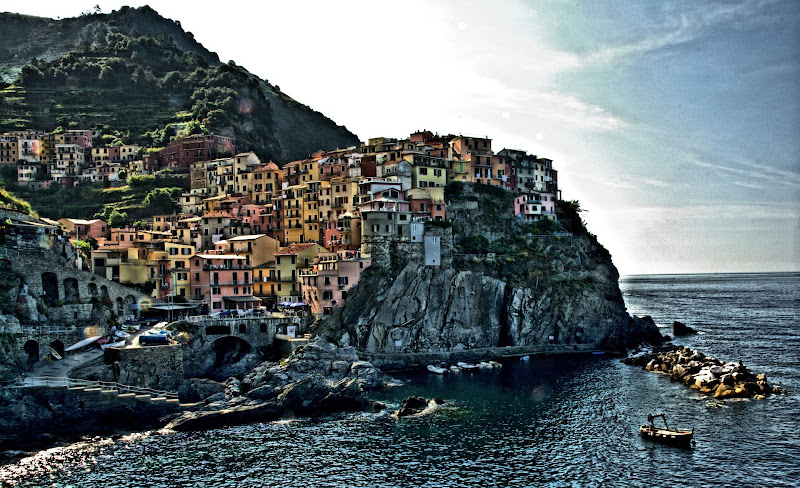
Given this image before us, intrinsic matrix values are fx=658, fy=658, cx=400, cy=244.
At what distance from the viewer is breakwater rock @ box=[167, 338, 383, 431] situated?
2203 inches

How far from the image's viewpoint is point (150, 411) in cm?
5569

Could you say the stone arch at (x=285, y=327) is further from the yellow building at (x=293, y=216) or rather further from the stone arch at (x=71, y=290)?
the yellow building at (x=293, y=216)

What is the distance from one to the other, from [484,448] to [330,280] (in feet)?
124

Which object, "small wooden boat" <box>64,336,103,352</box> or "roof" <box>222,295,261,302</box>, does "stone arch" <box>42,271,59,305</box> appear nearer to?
"small wooden boat" <box>64,336,103,352</box>

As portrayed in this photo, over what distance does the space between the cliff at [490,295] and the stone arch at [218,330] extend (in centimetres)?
1204

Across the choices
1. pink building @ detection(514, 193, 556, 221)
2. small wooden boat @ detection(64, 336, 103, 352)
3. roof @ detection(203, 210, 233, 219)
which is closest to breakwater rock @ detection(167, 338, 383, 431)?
small wooden boat @ detection(64, 336, 103, 352)

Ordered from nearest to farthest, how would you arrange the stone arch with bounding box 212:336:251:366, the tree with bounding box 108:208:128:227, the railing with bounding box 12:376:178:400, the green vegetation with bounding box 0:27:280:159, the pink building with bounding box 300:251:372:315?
the railing with bounding box 12:376:178:400, the stone arch with bounding box 212:336:251:366, the pink building with bounding box 300:251:372:315, the tree with bounding box 108:208:128:227, the green vegetation with bounding box 0:27:280:159

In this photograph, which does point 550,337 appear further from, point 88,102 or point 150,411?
point 88,102

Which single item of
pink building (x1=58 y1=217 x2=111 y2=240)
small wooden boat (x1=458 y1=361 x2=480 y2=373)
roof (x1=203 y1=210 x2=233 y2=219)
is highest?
roof (x1=203 y1=210 x2=233 y2=219)

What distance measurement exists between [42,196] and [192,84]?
58.0 meters

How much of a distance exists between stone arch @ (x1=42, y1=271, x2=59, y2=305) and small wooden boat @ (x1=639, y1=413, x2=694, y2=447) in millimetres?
56561

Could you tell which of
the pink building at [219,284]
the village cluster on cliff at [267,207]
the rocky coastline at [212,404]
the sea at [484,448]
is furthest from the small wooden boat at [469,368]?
the pink building at [219,284]

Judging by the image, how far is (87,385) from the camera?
182 feet

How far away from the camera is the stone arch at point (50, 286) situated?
66375 millimetres
